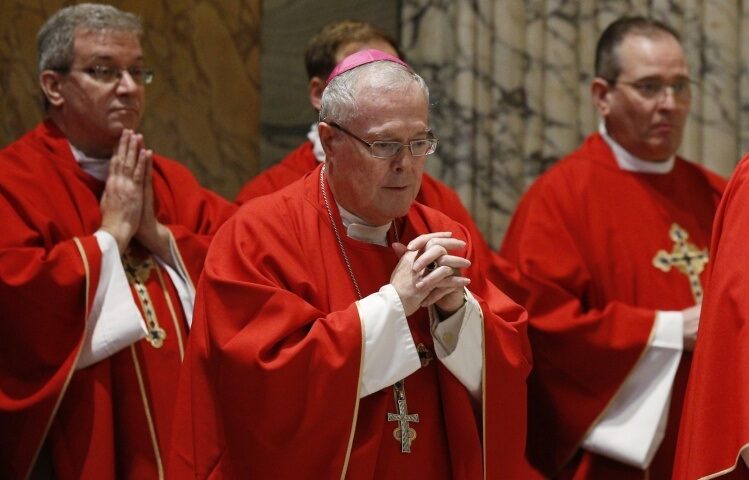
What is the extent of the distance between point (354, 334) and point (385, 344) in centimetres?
10

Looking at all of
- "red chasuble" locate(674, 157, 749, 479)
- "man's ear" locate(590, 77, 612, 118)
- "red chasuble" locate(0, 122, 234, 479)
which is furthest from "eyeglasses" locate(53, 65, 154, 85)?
"red chasuble" locate(674, 157, 749, 479)

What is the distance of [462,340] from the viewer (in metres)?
3.92

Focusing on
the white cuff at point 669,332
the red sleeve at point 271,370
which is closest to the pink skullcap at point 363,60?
the red sleeve at point 271,370

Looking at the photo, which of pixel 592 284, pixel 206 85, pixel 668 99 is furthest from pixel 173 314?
pixel 668 99

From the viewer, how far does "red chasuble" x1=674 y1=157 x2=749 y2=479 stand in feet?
12.0

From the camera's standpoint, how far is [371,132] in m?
3.94

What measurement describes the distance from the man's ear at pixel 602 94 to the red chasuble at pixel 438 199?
0.78 m

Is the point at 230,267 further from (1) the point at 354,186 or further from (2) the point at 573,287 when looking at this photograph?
(2) the point at 573,287

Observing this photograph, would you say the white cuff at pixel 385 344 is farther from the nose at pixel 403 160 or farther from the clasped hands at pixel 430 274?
the nose at pixel 403 160

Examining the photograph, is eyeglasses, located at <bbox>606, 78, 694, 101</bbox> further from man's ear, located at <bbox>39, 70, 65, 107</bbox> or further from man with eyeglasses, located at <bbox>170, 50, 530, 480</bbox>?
man's ear, located at <bbox>39, 70, 65, 107</bbox>

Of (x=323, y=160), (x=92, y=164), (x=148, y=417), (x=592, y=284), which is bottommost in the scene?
(x=148, y=417)

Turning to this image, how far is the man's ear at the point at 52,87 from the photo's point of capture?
522 cm

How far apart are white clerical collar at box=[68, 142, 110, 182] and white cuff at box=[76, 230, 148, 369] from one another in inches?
16.9

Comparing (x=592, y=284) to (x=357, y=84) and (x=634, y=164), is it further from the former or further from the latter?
(x=357, y=84)
